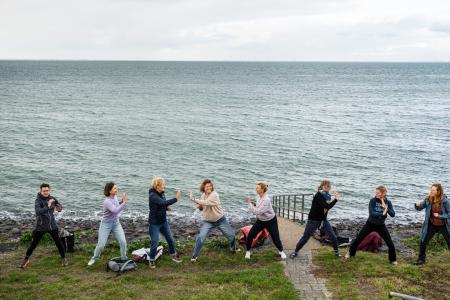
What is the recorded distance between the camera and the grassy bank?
923 cm

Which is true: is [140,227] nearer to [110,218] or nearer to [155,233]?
[110,218]

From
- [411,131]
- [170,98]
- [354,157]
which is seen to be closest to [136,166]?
[354,157]

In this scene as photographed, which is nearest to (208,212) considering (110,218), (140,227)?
(110,218)

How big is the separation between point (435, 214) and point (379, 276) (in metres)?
2.05

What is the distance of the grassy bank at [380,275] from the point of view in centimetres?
923

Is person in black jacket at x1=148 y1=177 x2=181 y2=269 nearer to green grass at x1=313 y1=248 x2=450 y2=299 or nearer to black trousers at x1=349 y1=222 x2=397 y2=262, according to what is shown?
green grass at x1=313 y1=248 x2=450 y2=299

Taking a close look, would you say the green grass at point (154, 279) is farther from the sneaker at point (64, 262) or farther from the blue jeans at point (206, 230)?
the blue jeans at point (206, 230)

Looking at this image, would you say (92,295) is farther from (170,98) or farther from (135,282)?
(170,98)

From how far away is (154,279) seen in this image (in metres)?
9.99

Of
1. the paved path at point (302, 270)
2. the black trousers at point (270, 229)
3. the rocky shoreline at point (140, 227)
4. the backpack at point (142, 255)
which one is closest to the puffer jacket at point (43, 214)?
the backpack at point (142, 255)

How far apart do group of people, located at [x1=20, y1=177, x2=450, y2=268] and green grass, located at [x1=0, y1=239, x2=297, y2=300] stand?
0.31 m

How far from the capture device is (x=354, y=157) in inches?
1523

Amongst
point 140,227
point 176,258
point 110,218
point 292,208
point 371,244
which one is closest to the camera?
point 110,218

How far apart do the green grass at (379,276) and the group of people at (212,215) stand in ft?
1.16
